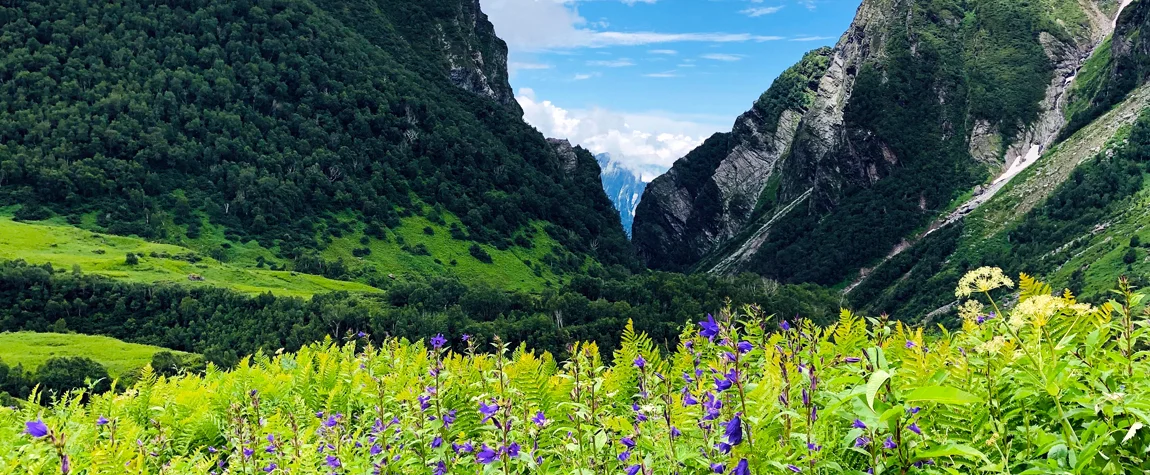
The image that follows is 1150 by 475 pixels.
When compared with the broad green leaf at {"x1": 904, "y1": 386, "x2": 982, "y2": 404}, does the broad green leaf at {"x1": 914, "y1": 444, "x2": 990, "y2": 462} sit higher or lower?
lower

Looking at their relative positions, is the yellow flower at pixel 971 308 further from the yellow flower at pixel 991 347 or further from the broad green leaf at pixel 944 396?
the broad green leaf at pixel 944 396

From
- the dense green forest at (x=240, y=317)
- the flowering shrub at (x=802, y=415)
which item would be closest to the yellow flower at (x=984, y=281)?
the flowering shrub at (x=802, y=415)

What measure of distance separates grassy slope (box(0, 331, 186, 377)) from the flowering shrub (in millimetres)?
103934

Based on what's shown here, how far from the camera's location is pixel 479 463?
5.76 m

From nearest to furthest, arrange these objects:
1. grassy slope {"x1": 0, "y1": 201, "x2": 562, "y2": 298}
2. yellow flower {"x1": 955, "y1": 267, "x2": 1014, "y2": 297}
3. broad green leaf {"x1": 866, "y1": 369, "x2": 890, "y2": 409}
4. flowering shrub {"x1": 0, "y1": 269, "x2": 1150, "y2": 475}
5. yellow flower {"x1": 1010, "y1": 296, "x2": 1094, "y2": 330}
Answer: broad green leaf {"x1": 866, "y1": 369, "x2": 890, "y2": 409} < yellow flower {"x1": 1010, "y1": 296, "x2": 1094, "y2": 330} < flowering shrub {"x1": 0, "y1": 269, "x2": 1150, "y2": 475} < yellow flower {"x1": 955, "y1": 267, "x2": 1014, "y2": 297} < grassy slope {"x1": 0, "y1": 201, "x2": 562, "y2": 298}

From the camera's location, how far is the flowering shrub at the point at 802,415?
3959 mm

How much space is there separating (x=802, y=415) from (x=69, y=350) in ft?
408

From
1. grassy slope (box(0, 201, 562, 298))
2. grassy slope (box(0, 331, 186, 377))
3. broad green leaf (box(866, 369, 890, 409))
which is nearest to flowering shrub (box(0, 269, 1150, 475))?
broad green leaf (box(866, 369, 890, 409))

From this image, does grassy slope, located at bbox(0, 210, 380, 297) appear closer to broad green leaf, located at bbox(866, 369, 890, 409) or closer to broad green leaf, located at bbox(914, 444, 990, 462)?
broad green leaf, located at bbox(914, 444, 990, 462)

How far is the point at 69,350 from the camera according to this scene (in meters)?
101

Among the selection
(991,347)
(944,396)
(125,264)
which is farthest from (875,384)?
(125,264)

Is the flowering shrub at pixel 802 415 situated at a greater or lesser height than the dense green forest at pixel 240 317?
greater

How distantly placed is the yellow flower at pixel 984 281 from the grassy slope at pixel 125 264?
149283mm

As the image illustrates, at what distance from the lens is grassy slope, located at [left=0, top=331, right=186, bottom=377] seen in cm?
9462
